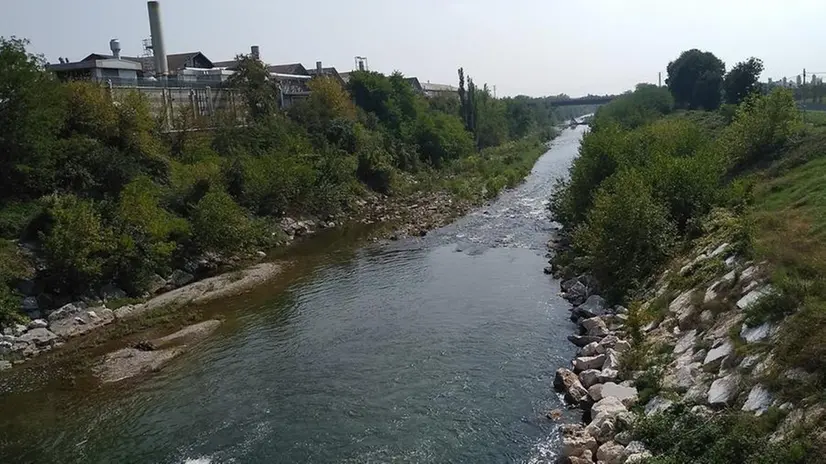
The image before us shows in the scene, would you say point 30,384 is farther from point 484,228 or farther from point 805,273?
point 484,228

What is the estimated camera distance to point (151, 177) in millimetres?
35594

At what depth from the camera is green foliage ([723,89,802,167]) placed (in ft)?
98.5

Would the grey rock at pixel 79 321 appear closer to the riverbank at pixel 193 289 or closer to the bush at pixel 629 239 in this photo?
the riverbank at pixel 193 289

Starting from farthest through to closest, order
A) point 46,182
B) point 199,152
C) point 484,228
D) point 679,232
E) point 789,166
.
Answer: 1. point 199,152
2. point 484,228
3. point 46,182
4. point 789,166
5. point 679,232

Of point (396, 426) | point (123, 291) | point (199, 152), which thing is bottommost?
point (396, 426)

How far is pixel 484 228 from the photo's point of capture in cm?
3962

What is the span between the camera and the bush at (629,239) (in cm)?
2238

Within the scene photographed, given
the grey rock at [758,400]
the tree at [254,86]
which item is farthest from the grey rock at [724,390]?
the tree at [254,86]

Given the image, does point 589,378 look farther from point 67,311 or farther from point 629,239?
point 67,311

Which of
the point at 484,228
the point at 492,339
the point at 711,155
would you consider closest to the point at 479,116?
the point at 484,228

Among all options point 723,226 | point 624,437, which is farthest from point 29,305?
point 723,226

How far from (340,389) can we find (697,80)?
73894 millimetres

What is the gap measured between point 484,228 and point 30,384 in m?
26.8

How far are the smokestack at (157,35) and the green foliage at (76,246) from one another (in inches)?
1104
